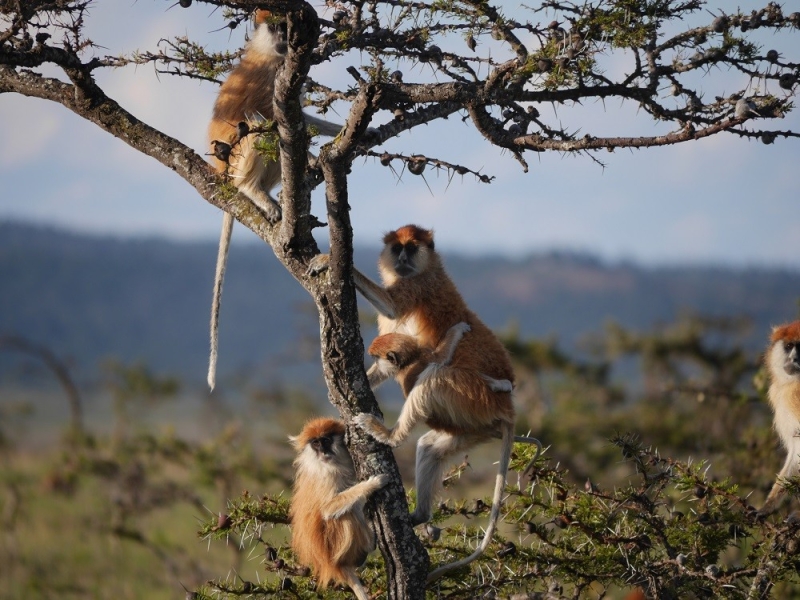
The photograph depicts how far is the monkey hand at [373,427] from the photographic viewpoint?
13.7ft

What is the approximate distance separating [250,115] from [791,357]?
4.11 metres

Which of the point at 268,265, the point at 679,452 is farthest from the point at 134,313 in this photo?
the point at 679,452

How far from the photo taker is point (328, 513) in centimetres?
487

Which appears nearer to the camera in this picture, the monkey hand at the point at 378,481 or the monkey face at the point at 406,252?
the monkey hand at the point at 378,481

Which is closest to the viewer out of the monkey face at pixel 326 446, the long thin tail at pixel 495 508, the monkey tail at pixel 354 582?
the long thin tail at pixel 495 508

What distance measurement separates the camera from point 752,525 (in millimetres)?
4414

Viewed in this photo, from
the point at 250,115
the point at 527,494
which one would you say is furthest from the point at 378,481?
the point at 250,115

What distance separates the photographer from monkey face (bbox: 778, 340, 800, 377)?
6.47 meters

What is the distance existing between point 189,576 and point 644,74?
992cm

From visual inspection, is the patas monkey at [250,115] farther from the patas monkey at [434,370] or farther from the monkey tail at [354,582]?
the monkey tail at [354,582]

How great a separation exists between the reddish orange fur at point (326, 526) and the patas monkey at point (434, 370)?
351 mm

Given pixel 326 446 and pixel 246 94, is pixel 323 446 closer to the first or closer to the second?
pixel 326 446

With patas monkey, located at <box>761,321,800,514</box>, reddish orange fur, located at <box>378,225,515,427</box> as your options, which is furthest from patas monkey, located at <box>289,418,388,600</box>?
patas monkey, located at <box>761,321,800,514</box>

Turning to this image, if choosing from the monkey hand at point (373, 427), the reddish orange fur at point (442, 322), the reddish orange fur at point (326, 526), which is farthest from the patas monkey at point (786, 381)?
the monkey hand at point (373, 427)
